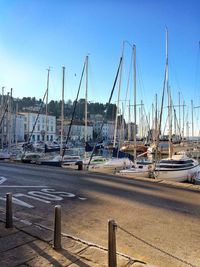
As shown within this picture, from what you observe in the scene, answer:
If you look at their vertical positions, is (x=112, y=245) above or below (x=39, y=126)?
below

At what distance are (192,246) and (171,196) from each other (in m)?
4.93

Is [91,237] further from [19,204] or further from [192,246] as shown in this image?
[19,204]

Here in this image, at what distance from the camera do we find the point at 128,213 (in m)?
7.50

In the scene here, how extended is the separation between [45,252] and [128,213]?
3.41 meters

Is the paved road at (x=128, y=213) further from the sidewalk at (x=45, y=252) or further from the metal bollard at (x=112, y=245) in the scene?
the metal bollard at (x=112, y=245)

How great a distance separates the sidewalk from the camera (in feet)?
13.8

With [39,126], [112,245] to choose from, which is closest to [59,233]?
[112,245]

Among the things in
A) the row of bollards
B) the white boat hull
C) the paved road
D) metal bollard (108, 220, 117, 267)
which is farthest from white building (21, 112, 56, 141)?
metal bollard (108, 220, 117, 267)

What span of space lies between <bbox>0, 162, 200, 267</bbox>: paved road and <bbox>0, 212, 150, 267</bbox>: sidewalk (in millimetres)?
502

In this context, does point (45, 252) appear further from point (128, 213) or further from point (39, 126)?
point (39, 126)

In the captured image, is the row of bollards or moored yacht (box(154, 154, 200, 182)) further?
moored yacht (box(154, 154, 200, 182))

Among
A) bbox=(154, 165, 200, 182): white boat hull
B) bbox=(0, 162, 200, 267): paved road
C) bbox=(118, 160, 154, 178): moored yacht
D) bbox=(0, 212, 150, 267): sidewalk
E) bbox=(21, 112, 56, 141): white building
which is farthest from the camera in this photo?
bbox=(21, 112, 56, 141): white building

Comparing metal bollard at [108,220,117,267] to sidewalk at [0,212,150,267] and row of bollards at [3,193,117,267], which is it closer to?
row of bollards at [3,193,117,267]

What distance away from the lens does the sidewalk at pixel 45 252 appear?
421 cm
